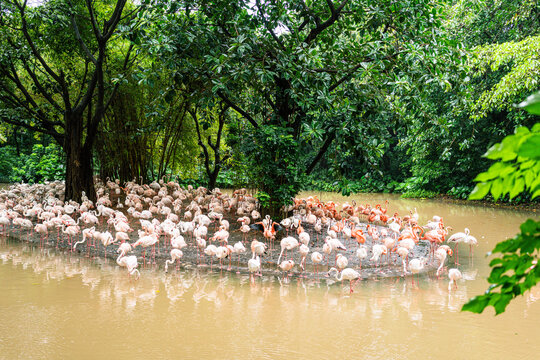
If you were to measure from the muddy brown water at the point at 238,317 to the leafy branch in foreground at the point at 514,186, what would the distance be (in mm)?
3489

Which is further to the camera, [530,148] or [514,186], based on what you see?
[514,186]

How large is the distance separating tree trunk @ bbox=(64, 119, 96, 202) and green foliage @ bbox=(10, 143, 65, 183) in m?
12.1

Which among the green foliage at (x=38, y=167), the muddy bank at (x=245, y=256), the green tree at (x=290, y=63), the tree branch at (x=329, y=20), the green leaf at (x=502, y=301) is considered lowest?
the muddy bank at (x=245, y=256)

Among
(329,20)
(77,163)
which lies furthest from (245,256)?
(77,163)

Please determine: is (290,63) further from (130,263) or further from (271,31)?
(130,263)

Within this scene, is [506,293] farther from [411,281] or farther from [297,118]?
[297,118]

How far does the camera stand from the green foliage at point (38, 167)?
22141 mm

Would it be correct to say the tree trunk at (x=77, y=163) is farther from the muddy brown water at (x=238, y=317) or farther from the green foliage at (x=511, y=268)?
the green foliage at (x=511, y=268)

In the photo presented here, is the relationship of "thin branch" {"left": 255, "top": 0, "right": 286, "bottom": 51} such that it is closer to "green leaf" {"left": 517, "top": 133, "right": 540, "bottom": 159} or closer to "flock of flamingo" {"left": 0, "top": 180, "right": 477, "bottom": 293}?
"flock of flamingo" {"left": 0, "top": 180, "right": 477, "bottom": 293}

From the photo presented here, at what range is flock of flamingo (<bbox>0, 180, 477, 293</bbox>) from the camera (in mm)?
6812

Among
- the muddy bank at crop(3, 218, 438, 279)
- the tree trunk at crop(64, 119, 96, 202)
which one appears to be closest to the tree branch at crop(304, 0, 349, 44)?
the muddy bank at crop(3, 218, 438, 279)

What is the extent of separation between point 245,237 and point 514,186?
7.91 meters

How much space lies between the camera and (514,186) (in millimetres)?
806

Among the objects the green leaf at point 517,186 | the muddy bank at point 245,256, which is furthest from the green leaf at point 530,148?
the muddy bank at point 245,256
